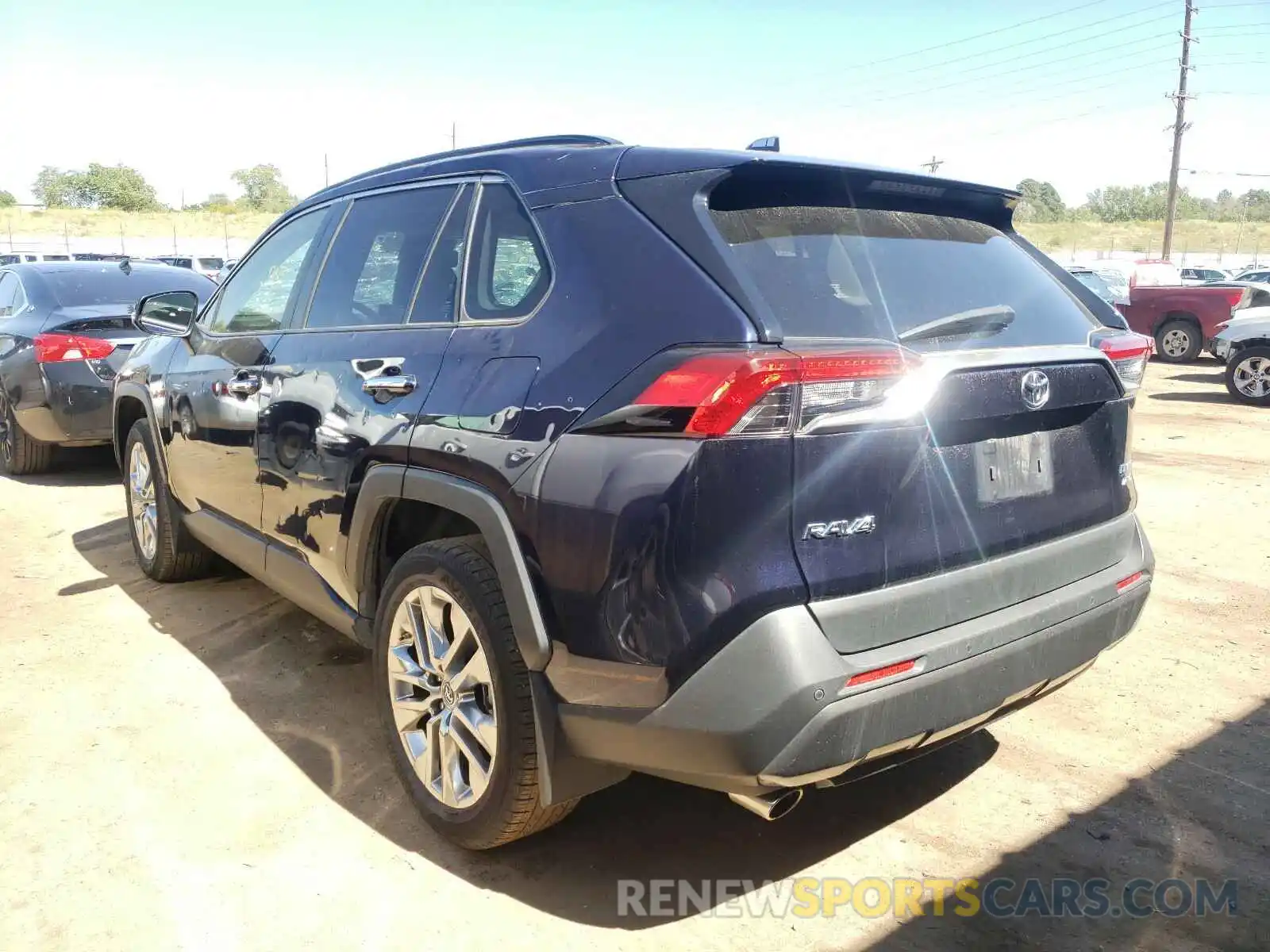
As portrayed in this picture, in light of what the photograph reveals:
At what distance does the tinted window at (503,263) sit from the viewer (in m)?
2.58

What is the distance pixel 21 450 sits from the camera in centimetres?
776

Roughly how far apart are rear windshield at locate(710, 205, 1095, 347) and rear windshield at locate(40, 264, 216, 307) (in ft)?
20.9

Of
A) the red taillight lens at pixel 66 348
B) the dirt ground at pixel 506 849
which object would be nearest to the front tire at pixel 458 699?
the dirt ground at pixel 506 849

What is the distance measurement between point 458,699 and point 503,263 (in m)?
1.18

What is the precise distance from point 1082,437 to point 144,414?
450cm

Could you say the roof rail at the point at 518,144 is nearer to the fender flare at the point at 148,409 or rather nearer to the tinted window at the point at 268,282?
the tinted window at the point at 268,282

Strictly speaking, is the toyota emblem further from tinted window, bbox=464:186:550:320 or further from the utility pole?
the utility pole

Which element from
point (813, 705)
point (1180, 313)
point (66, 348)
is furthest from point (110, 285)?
point (1180, 313)

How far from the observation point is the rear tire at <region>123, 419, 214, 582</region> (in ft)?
15.8

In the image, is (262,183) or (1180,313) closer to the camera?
(1180,313)

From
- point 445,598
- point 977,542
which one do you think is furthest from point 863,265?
point 445,598

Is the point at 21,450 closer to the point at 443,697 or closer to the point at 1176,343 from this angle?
the point at 443,697

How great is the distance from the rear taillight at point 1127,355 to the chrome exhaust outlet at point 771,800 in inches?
57.1

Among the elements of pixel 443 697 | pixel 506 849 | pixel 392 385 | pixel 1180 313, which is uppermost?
pixel 392 385
